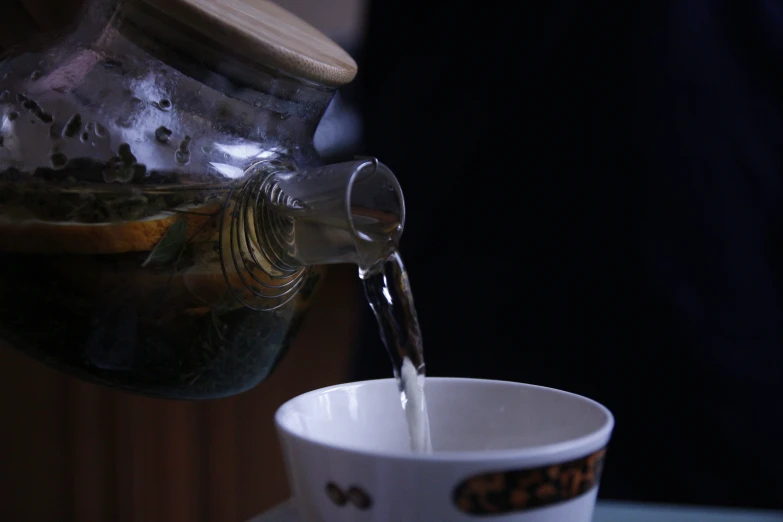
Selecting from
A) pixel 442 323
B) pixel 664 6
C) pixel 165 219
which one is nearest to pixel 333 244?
pixel 165 219

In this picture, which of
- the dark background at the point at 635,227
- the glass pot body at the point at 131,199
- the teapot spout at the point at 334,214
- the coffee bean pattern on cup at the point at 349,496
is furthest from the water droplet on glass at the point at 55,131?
the dark background at the point at 635,227

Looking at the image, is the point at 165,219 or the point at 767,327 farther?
the point at 767,327

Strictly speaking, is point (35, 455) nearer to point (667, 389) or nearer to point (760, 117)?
point (667, 389)

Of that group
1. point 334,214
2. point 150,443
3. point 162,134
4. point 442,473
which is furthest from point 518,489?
point 150,443

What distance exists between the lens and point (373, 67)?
751mm

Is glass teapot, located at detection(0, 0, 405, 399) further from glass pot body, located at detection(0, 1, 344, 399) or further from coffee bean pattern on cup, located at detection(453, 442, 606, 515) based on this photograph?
coffee bean pattern on cup, located at detection(453, 442, 606, 515)

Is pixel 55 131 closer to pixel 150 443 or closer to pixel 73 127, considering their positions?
pixel 73 127

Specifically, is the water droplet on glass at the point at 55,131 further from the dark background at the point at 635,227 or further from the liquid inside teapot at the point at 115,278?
the dark background at the point at 635,227

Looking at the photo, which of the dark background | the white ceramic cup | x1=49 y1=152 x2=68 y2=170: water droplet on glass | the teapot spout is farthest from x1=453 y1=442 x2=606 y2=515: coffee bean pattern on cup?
the dark background

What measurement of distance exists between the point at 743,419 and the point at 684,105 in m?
0.28

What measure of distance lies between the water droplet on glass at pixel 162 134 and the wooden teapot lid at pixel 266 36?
0.18ft

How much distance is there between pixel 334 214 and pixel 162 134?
11cm

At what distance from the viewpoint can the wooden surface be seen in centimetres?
64

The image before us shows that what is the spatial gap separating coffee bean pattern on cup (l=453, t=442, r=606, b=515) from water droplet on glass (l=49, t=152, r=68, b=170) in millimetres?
260
